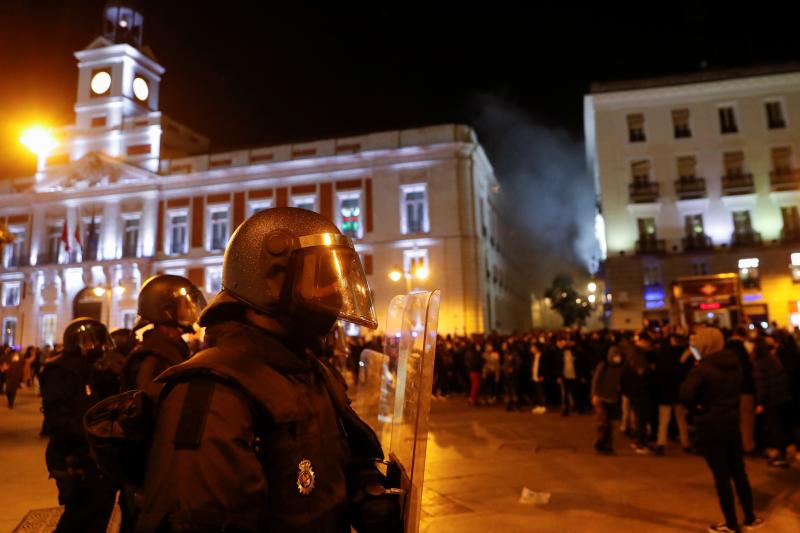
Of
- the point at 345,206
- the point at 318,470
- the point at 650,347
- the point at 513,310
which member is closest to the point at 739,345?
the point at 650,347

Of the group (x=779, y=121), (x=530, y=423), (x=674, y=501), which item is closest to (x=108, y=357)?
(x=674, y=501)

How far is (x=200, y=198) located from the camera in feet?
113

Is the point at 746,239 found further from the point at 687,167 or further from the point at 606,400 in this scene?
the point at 606,400

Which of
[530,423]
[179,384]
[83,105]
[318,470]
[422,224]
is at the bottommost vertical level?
[530,423]

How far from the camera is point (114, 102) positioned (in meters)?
35.5

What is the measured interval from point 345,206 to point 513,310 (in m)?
20.0

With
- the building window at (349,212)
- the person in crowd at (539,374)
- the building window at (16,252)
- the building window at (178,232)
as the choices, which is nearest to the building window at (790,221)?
the person in crowd at (539,374)

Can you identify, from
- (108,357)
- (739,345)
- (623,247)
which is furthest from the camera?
(623,247)

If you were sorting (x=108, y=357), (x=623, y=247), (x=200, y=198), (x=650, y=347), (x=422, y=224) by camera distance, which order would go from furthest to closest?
(x=200, y=198)
(x=422, y=224)
(x=623, y=247)
(x=650, y=347)
(x=108, y=357)

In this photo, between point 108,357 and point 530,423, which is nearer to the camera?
point 108,357

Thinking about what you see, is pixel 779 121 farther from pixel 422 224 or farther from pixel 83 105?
pixel 83 105

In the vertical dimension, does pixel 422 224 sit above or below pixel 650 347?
above

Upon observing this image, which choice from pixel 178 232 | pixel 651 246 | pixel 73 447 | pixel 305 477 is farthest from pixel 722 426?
pixel 178 232

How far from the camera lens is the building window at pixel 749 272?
2694 cm
